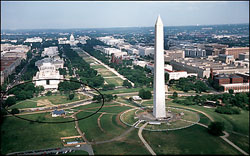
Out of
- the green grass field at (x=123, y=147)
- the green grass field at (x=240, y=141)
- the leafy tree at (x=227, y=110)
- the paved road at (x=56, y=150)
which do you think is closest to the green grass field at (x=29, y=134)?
the paved road at (x=56, y=150)

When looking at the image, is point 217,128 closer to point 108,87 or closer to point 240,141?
point 240,141

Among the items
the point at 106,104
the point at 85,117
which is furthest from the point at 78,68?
the point at 85,117

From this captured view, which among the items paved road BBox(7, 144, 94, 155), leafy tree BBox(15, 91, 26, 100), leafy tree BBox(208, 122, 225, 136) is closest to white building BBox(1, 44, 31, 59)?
leafy tree BBox(15, 91, 26, 100)

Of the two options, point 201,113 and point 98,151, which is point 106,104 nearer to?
point 201,113

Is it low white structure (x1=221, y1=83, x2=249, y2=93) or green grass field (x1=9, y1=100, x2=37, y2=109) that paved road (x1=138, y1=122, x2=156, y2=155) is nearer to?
green grass field (x1=9, y1=100, x2=37, y2=109)

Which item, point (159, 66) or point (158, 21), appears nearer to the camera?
point (158, 21)

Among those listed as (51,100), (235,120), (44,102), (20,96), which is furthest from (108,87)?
(235,120)
